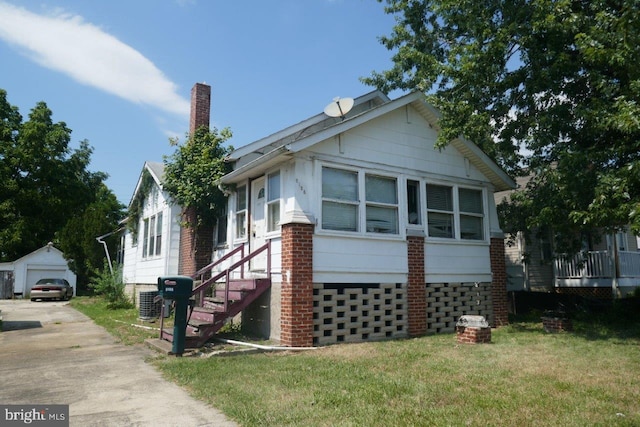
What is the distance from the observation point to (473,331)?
922 cm

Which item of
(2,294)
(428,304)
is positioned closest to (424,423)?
(428,304)

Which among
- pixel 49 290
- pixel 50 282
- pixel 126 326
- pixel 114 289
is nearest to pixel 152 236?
pixel 114 289

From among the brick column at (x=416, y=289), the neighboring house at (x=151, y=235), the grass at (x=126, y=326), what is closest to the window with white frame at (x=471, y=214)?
the brick column at (x=416, y=289)

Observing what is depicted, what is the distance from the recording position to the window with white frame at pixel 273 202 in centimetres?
1033

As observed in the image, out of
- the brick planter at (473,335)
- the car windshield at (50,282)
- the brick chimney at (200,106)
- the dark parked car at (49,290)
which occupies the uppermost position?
the brick chimney at (200,106)

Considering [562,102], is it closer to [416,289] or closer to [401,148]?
[401,148]

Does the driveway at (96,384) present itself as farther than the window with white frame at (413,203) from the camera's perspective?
No

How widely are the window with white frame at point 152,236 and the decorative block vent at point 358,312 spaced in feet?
29.1

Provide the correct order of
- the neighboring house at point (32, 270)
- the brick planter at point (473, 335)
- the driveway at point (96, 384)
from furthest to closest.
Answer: the neighboring house at point (32, 270), the brick planter at point (473, 335), the driveway at point (96, 384)

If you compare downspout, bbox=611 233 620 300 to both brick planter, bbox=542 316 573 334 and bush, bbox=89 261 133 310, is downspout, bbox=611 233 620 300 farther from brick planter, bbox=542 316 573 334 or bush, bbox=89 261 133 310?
bush, bbox=89 261 133 310

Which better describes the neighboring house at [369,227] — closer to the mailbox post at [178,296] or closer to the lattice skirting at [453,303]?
the lattice skirting at [453,303]

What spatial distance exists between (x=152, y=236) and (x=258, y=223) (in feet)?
26.4

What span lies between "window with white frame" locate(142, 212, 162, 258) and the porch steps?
23.3 feet

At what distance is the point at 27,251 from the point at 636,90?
3952 cm
